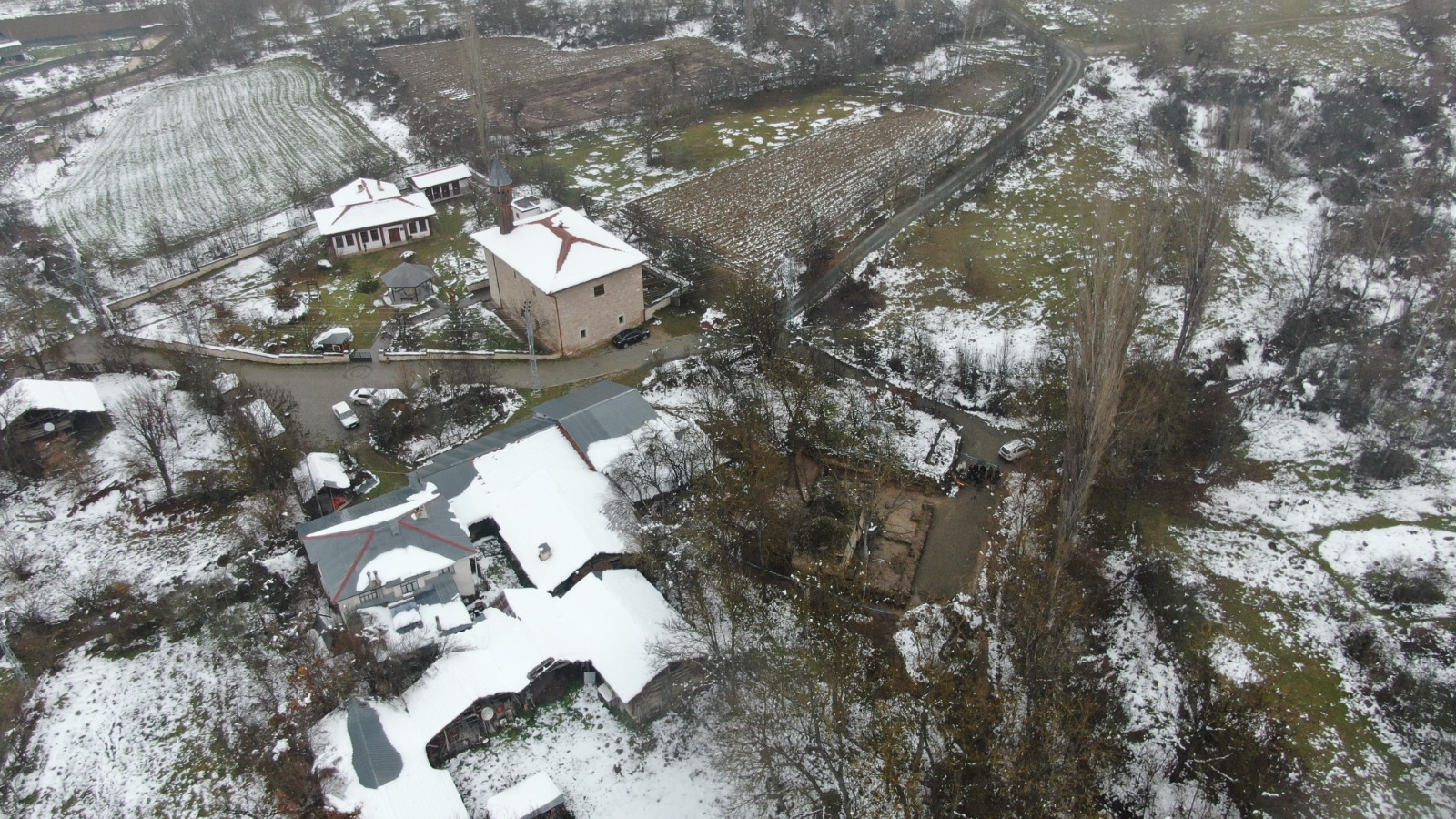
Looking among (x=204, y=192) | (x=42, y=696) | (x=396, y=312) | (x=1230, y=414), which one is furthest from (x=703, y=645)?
(x=204, y=192)

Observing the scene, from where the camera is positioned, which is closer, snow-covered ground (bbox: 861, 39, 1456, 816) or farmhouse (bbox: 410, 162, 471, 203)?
snow-covered ground (bbox: 861, 39, 1456, 816)

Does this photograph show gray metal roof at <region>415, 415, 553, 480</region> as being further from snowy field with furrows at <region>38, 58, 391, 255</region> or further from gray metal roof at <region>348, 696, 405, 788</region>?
snowy field with furrows at <region>38, 58, 391, 255</region>

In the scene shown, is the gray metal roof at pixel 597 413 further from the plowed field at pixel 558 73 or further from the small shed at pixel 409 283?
the plowed field at pixel 558 73

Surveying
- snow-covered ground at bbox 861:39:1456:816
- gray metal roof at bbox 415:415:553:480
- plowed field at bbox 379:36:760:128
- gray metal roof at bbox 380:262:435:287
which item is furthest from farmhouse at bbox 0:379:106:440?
plowed field at bbox 379:36:760:128

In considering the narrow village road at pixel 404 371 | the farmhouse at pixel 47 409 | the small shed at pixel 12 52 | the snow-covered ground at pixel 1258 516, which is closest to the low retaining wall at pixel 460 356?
the narrow village road at pixel 404 371

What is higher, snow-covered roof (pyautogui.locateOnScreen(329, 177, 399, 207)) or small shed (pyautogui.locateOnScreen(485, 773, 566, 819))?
snow-covered roof (pyautogui.locateOnScreen(329, 177, 399, 207))

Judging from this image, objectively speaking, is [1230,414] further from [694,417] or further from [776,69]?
[776,69]

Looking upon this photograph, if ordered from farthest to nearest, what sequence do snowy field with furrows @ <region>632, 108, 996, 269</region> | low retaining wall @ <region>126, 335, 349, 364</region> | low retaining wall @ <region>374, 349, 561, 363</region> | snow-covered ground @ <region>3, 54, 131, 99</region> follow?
snow-covered ground @ <region>3, 54, 131, 99</region>
snowy field with furrows @ <region>632, 108, 996, 269</region>
low retaining wall @ <region>126, 335, 349, 364</region>
low retaining wall @ <region>374, 349, 561, 363</region>

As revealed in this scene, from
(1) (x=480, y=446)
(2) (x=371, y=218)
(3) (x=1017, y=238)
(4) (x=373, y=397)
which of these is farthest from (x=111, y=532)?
(3) (x=1017, y=238)
